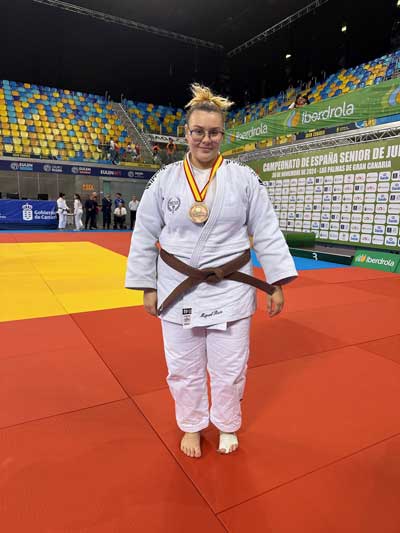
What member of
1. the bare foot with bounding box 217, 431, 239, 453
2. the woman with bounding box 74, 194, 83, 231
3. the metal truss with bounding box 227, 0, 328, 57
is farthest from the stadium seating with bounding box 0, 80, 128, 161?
the bare foot with bounding box 217, 431, 239, 453

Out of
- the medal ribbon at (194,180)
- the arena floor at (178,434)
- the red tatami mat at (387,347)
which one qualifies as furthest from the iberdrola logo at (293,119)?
the medal ribbon at (194,180)

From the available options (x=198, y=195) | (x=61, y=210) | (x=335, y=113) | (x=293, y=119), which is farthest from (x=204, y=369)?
(x=61, y=210)

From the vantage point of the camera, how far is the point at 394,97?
712cm

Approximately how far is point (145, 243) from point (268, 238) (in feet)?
2.04

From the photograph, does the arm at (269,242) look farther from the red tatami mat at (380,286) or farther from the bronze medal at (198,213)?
the red tatami mat at (380,286)

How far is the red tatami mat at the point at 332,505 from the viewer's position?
1.45 m

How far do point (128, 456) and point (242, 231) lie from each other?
1.29m

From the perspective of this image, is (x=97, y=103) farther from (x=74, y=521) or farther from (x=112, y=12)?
(x=74, y=521)

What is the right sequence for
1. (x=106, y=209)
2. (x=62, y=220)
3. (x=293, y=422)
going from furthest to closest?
(x=106, y=209) < (x=62, y=220) < (x=293, y=422)

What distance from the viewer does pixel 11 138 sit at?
1831cm

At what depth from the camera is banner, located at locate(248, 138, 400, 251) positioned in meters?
7.84

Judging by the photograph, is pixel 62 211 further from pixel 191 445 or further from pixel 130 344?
pixel 191 445

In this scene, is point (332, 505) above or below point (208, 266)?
below

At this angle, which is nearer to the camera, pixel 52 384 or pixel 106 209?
pixel 52 384
